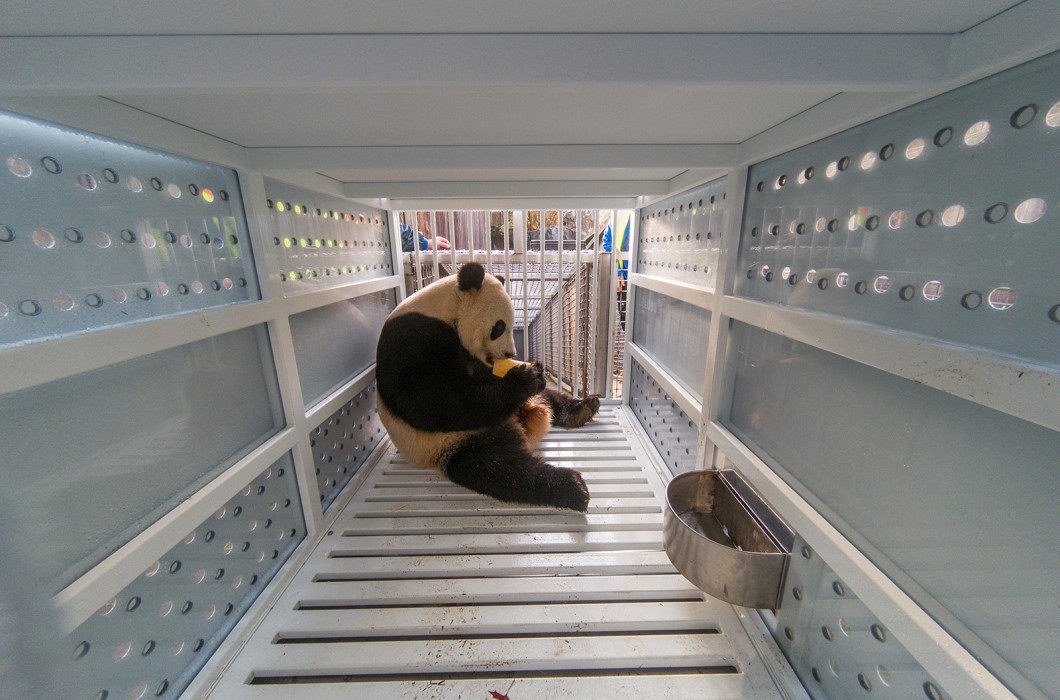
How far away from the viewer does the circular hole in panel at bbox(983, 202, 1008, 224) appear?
0.33 m

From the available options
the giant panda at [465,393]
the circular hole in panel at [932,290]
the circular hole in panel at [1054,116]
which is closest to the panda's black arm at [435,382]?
the giant panda at [465,393]

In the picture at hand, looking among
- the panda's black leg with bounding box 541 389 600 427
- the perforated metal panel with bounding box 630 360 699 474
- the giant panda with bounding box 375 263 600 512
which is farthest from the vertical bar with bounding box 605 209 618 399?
the giant panda with bounding box 375 263 600 512

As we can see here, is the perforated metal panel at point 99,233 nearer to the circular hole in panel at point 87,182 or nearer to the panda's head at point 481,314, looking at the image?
the circular hole in panel at point 87,182

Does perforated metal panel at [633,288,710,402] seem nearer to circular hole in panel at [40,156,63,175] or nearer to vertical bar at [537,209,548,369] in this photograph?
vertical bar at [537,209,548,369]

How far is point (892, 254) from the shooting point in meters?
0.42

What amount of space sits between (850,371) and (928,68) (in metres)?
0.32

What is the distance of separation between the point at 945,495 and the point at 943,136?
36cm

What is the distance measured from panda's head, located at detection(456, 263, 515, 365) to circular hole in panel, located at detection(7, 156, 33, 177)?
692 millimetres

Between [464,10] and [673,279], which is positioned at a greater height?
[464,10]

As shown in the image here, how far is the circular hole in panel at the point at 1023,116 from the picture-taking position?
0.31m

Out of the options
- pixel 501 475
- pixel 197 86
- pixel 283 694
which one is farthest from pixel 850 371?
pixel 283 694

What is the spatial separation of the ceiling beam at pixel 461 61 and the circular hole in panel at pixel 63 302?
0.20 meters

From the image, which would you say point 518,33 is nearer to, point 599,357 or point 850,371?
point 850,371

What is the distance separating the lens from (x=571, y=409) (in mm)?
1302
